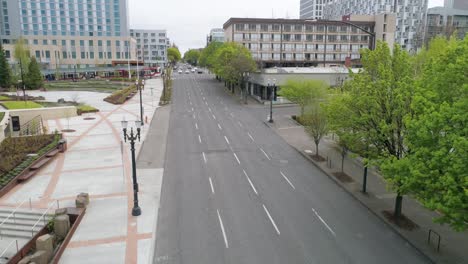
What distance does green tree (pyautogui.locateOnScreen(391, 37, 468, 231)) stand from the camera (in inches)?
455

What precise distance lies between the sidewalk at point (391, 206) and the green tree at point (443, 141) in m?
3.25

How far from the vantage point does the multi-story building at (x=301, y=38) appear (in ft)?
310

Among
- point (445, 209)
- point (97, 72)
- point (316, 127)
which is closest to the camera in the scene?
point (445, 209)

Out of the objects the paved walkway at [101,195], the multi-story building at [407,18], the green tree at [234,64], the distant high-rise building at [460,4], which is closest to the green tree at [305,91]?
the paved walkway at [101,195]

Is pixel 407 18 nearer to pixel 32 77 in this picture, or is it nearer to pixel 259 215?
pixel 32 77

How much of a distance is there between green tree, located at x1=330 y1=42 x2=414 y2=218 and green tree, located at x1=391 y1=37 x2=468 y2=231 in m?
2.21

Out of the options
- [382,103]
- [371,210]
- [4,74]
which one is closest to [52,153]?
[371,210]

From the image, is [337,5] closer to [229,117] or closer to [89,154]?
[229,117]

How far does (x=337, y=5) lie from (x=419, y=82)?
167 metres

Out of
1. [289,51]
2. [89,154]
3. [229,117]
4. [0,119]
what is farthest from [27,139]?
[289,51]

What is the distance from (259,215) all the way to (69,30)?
139152 mm

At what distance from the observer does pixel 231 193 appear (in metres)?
21.5

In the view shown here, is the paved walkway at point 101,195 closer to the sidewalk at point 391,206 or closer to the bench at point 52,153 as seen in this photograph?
the bench at point 52,153

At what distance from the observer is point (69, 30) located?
445 ft
